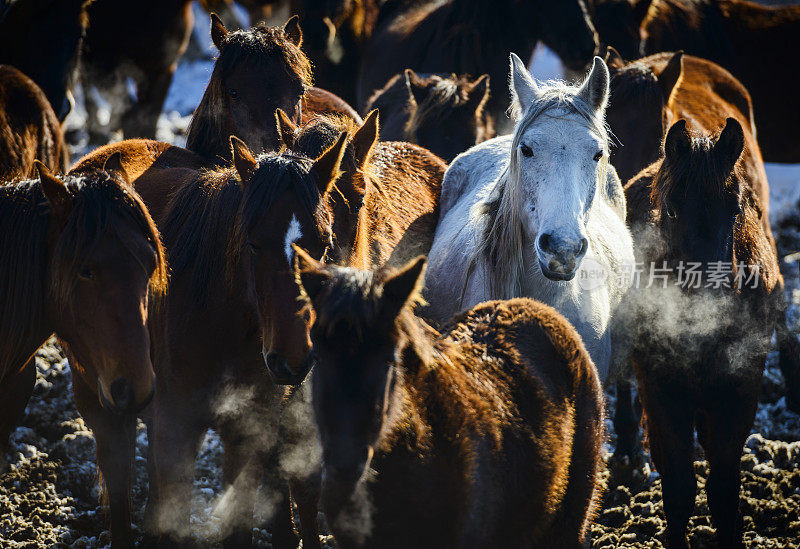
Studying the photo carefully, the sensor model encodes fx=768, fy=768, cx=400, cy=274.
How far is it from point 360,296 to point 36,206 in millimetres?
1506

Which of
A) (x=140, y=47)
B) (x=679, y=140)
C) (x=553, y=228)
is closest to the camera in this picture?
(x=553, y=228)

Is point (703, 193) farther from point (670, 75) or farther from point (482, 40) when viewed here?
point (482, 40)

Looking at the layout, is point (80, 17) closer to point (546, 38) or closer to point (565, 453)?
point (546, 38)

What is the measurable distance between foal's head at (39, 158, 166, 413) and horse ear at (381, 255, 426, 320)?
3.54ft

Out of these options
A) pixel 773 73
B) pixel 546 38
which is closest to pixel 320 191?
pixel 546 38

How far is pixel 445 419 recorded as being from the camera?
2527mm

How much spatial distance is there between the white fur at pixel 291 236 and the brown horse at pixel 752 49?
5.81 meters

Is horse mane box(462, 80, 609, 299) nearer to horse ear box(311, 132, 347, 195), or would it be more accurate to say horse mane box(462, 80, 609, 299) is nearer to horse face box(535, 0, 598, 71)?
horse ear box(311, 132, 347, 195)

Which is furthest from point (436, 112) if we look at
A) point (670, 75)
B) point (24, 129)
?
point (24, 129)

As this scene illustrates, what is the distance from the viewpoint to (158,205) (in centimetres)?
380

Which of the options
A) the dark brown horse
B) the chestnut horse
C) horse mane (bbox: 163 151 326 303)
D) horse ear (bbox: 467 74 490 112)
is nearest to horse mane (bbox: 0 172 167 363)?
horse mane (bbox: 163 151 326 303)

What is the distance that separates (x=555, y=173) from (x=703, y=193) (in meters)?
0.73

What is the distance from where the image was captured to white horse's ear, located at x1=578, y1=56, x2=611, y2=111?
12.0 feet

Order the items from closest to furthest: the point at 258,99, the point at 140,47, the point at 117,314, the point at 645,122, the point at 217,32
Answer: the point at 117,314 < the point at 258,99 < the point at 217,32 < the point at 645,122 < the point at 140,47
